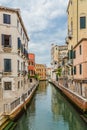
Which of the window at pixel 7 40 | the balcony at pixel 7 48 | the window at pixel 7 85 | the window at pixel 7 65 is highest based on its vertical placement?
the window at pixel 7 40

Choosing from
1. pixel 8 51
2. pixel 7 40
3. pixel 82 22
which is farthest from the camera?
pixel 82 22

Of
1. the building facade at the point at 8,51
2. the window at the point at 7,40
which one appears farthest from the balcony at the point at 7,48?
the window at the point at 7,40

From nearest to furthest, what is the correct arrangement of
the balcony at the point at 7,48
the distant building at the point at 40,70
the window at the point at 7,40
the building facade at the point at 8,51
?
the building facade at the point at 8,51 → the balcony at the point at 7,48 → the window at the point at 7,40 → the distant building at the point at 40,70

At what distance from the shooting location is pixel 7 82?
98.8 ft

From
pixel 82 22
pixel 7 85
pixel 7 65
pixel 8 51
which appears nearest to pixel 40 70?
pixel 82 22

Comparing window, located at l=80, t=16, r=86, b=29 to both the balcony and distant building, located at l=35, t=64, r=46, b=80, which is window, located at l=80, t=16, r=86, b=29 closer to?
the balcony

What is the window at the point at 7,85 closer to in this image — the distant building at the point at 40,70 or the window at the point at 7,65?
the window at the point at 7,65

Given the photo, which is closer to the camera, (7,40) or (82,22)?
(7,40)

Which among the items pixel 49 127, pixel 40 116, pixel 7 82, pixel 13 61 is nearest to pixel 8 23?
pixel 13 61

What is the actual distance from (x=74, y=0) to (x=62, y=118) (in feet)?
74.1

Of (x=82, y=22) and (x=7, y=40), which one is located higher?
(x=82, y=22)

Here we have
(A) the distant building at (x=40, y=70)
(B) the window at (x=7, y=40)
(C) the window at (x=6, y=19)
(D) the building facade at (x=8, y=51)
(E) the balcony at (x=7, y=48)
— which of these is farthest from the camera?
(A) the distant building at (x=40, y=70)

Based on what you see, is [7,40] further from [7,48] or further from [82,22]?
[82,22]

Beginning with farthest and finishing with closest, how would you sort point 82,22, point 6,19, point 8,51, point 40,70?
point 40,70
point 82,22
point 6,19
point 8,51
